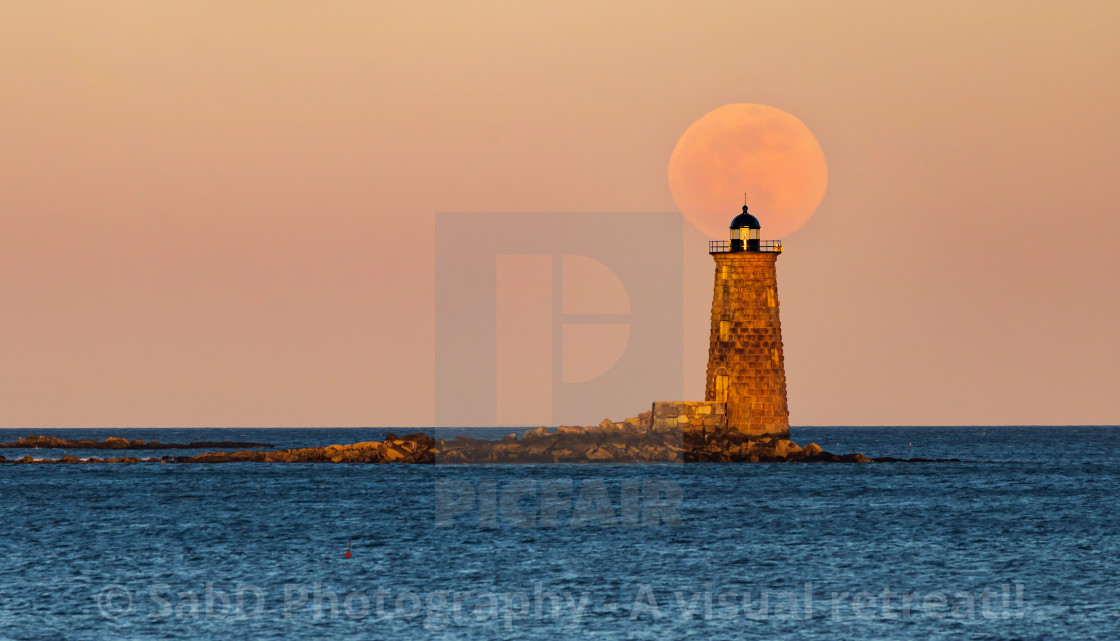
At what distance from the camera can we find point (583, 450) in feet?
282

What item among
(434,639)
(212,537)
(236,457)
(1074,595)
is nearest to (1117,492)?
(1074,595)

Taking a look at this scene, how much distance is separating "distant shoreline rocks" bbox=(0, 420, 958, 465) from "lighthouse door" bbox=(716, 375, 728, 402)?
177cm

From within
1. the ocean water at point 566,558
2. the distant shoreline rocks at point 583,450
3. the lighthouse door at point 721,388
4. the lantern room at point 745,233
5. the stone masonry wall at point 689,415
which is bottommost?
the ocean water at point 566,558

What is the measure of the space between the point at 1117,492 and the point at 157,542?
172 feet

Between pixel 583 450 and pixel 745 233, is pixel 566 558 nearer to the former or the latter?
pixel 745 233

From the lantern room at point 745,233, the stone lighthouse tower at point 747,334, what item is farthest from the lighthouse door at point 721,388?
the lantern room at point 745,233

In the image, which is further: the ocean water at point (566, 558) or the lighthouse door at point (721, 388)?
the lighthouse door at point (721, 388)

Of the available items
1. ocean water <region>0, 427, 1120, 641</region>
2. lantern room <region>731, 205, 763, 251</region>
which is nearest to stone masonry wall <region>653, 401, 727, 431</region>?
ocean water <region>0, 427, 1120, 641</region>

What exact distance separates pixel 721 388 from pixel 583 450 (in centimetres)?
1328

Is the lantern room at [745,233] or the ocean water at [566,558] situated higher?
the lantern room at [745,233]

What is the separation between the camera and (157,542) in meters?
49.5

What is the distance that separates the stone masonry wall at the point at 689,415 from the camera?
76125 mm

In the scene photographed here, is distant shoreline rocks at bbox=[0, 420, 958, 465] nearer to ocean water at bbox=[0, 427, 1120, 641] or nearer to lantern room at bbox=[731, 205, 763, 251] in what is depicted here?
ocean water at bbox=[0, 427, 1120, 641]

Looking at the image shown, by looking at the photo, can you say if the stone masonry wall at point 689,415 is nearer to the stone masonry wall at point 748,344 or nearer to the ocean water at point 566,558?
the stone masonry wall at point 748,344
